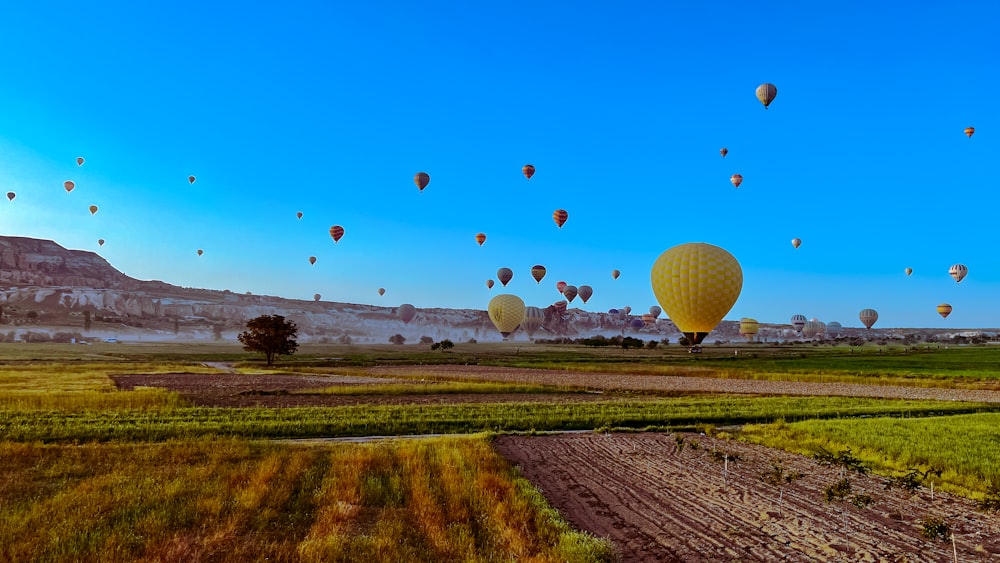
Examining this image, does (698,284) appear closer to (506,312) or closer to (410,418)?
(410,418)

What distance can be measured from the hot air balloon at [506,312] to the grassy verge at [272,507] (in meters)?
91.7

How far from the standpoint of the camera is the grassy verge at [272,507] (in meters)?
10.2

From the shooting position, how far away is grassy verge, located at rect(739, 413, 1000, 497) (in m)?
16.5

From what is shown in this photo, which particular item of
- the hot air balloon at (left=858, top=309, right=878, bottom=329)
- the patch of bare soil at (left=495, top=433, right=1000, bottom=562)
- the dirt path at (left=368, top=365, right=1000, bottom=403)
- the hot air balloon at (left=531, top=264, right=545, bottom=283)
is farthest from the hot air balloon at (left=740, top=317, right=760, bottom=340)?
the patch of bare soil at (left=495, top=433, right=1000, bottom=562)

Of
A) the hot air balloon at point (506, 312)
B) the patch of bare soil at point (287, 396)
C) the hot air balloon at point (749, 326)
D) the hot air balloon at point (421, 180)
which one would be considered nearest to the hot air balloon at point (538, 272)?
the hot air balloon at point (506, 312)

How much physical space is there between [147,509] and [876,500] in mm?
14973

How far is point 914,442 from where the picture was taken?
20375mm

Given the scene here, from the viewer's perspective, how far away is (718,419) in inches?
1113

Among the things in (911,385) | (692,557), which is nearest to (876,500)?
(692,557)

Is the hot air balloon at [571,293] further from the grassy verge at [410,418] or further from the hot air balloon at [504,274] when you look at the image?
the grassy verge at [410,418]

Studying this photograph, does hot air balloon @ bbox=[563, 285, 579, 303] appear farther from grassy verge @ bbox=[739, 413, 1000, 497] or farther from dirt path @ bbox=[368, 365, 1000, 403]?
grassy verge @ bbox=[739, 413, 1000, 497]

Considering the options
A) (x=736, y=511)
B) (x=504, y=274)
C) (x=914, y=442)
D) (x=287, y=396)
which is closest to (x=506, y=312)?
(x=504, y=274)

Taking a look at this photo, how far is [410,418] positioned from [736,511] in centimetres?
1578

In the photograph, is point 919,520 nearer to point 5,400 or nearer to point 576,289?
point 5,400
